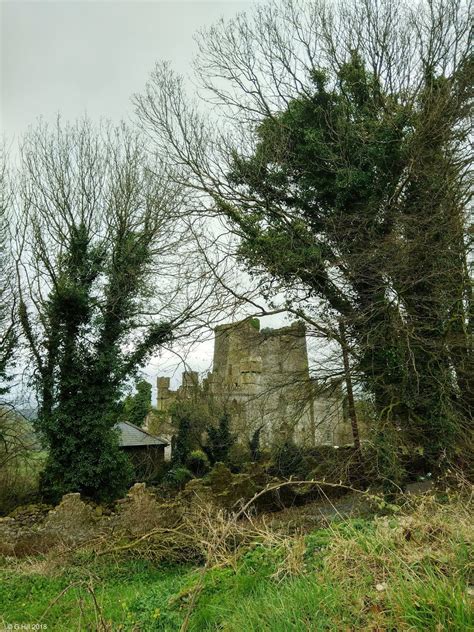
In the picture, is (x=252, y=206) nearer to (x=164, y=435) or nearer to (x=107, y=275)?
(x=107, y=275)

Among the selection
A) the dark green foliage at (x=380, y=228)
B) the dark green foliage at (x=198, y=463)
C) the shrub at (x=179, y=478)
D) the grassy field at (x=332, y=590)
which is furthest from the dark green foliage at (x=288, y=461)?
the grassy field at (x=332, y=590)

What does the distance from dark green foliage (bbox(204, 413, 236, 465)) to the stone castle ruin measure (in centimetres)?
67

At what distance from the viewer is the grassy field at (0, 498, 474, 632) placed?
8.88 feet

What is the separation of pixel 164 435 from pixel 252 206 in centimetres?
1488

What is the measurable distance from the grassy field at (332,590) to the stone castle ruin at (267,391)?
648cm

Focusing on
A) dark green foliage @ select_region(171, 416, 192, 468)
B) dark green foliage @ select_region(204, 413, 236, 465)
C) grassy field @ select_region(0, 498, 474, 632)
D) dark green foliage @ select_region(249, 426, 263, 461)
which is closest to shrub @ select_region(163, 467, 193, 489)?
dark green foliage @ select_region(171, 416, 192, 468)

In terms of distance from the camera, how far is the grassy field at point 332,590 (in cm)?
271

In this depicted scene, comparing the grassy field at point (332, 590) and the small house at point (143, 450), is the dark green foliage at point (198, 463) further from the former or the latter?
the grassy field at point (332, 590)

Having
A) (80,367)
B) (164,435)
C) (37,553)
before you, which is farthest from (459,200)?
(164,435)

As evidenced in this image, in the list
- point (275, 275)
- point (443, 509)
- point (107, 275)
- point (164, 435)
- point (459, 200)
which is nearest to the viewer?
point (443, 509)

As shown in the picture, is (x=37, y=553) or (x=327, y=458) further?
(x=327, y=458)

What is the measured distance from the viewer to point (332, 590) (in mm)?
3203

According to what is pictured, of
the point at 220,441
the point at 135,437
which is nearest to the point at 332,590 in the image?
the point at 220,441

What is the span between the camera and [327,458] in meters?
11.7
